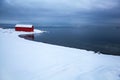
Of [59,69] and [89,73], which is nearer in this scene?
[89,73]

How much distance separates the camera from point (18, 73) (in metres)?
5.47

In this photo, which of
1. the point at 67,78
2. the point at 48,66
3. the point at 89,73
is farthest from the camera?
the point at 48,66

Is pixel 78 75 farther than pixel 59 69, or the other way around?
pixel 59 69

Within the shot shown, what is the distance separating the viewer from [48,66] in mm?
6445

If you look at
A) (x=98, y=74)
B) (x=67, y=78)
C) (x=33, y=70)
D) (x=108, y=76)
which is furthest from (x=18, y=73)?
(x=108, y=76)

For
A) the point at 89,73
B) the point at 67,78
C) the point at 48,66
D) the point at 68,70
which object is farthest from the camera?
the point at 48,66

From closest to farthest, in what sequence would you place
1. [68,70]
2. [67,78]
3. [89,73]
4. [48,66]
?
1. [67,78]
2. [89,73]
3. [68,70]
4. [48,66]

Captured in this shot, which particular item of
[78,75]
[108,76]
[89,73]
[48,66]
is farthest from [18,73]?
[108,76]

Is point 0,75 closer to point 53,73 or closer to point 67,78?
point 53,73

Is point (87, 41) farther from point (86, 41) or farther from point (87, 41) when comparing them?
point (86, 41)

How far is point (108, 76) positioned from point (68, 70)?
161 cm

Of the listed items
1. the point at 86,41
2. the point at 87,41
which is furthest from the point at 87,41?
the point at 86,41

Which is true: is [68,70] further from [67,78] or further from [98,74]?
[98,74]

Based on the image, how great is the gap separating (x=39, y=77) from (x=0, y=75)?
1.47 metres
